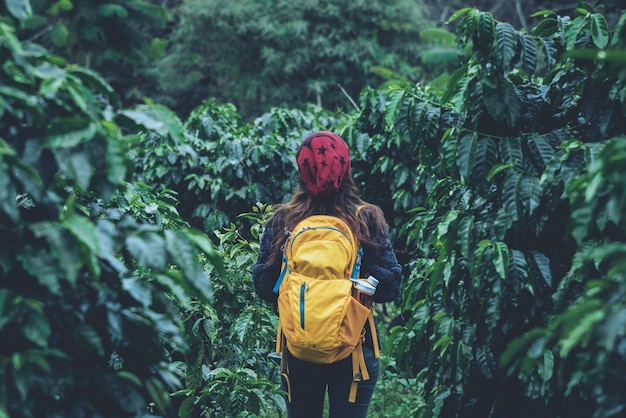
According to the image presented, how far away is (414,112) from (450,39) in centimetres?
1188

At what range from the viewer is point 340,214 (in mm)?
3234

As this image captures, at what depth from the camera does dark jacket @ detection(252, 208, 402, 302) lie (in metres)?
3.26

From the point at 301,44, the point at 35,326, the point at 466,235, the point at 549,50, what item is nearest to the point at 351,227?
the point at 466,235

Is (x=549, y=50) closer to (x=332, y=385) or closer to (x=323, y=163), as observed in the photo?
(x=323, y=163)

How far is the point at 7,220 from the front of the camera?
1.99 m

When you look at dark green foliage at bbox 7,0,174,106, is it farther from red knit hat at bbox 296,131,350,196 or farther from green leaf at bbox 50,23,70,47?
red knit hat at bbox 296,131,350,196

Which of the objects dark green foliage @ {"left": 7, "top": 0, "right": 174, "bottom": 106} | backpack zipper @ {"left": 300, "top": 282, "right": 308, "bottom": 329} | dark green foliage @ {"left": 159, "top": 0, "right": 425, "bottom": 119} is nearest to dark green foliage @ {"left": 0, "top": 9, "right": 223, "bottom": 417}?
backpack zipper @ {"left": 300, "top": 282, "right": 308, "bottom": 329}

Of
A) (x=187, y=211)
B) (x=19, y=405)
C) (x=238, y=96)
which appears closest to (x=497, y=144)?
(x=19, y=405)

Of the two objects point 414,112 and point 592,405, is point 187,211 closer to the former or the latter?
point 414,112

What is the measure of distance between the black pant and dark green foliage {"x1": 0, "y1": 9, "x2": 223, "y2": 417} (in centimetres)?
109

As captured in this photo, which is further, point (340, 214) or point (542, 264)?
point (340, 214)

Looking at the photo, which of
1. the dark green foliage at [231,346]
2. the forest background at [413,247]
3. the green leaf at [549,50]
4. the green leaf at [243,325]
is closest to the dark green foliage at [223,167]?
the forest background at [413,247]

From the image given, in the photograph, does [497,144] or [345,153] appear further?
[345,153]

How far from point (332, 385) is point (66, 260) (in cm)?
165
